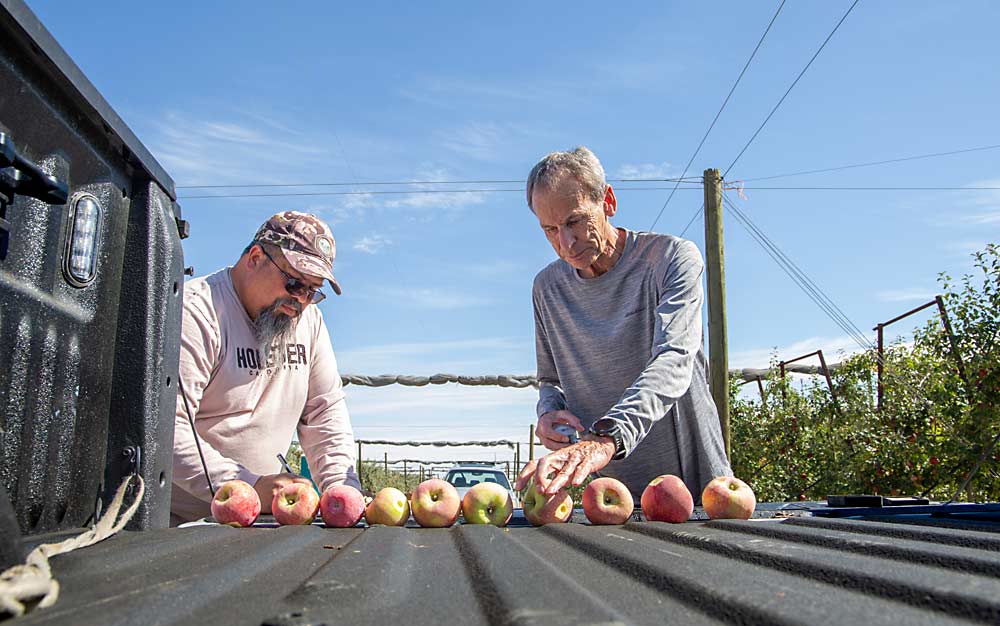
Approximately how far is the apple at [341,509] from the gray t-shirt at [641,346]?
1.10 meters

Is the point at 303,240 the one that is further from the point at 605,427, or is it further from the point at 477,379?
the point at 477,379

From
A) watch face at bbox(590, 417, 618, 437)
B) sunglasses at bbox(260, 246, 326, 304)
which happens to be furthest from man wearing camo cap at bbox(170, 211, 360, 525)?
watch face at bbox(590, 417, 618, 437)

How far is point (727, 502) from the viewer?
2.44 metres

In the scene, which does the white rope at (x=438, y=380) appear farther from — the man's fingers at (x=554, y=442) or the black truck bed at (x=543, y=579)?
the black truck bed at (x=543, y=579)

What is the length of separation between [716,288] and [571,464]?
330 inches

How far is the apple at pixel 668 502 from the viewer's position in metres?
2.32

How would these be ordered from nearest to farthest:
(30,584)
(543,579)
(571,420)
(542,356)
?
1. (30,584)
2. (543,579)
3. (571,420)
4. (542,356)

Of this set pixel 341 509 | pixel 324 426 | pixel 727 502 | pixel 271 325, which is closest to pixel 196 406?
pixel 271 325

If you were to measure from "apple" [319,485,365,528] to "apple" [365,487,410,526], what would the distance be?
Result: 0.08 meters

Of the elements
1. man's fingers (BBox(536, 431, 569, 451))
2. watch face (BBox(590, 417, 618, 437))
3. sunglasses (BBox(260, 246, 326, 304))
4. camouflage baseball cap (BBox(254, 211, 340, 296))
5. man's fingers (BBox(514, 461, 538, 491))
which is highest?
camouflage baseball cap (BBox(254, 211, 340, 296))

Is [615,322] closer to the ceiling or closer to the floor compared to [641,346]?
closer to the ceiling

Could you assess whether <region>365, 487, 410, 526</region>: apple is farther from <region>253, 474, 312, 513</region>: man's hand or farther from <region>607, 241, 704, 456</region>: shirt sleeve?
<region>607, 241, 704, 456</region>: shirt sleeve

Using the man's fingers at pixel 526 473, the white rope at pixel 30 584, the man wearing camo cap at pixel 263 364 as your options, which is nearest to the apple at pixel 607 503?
the man's fingers at pixel 526 473

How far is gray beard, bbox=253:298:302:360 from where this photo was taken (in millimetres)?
3230
